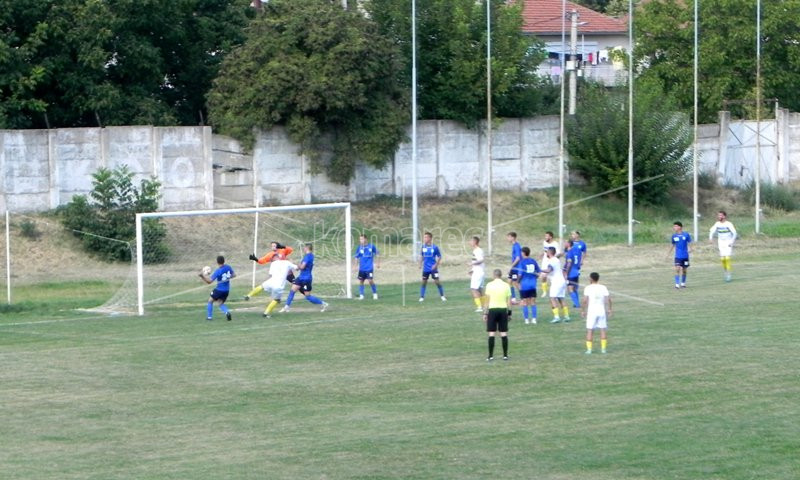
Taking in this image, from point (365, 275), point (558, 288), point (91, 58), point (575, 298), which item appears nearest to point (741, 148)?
point (91, 58)

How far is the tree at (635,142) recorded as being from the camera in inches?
2112

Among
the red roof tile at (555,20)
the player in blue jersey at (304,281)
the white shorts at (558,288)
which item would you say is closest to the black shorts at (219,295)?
the player in blue jersey at (304,281)

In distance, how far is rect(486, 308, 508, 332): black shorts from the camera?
2355cm

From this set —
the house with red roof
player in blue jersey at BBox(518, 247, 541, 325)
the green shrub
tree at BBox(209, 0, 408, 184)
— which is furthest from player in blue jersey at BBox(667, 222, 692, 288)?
the house with red roof

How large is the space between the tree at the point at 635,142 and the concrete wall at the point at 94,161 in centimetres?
1664

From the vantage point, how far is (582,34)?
75.6 m

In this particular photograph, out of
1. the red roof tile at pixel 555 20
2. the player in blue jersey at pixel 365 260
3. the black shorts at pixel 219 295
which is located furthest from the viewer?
the red roof tile at pixel 555 20

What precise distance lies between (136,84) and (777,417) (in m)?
35.4

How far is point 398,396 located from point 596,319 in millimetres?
4881

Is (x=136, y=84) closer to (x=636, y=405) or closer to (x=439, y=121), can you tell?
(x=439, y=121)

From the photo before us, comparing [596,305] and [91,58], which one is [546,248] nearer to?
[596,305]

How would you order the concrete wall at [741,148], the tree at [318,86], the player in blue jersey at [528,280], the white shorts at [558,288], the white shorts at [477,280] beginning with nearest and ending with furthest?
→ 1. the player in blue jersey at [528,280]
2. the white shorts at [558,288]
3. the white shorts at [477,280]
4. the tree at [318,86]
5. the concrete wall at [741,148]

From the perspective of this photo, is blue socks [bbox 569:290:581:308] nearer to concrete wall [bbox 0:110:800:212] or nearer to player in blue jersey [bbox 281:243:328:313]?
player in blue jersey [bbox 281:243:328:313]

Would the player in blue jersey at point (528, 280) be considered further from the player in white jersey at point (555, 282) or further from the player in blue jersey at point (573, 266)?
the player in blue jersey at point (573, 266)
